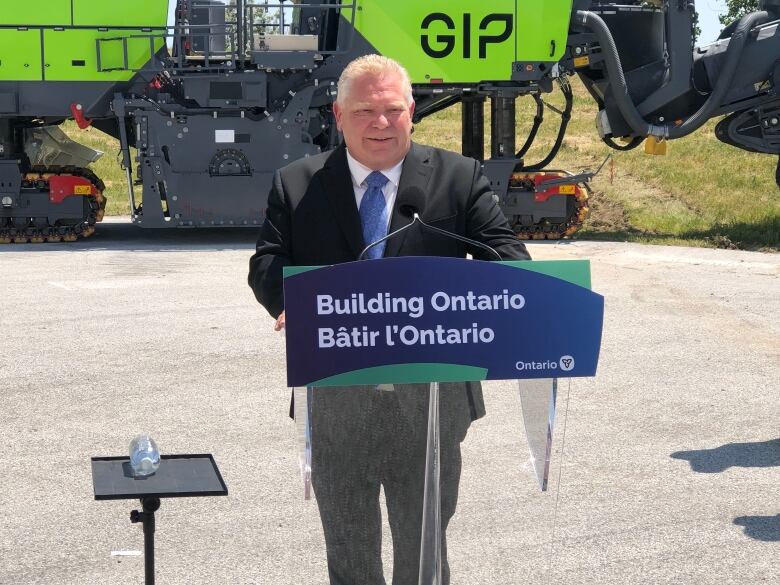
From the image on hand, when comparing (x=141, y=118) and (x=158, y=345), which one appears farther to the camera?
(x=141, y=118)

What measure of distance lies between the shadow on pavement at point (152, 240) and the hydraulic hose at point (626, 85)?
5.17 meters

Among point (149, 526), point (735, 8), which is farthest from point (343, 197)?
point (735, 8)

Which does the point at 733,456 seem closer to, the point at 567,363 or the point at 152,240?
the point at 567,363

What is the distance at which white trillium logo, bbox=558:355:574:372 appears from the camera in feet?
10.3

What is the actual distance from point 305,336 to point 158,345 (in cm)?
677

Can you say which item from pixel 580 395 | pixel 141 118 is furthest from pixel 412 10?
pixel 580 395

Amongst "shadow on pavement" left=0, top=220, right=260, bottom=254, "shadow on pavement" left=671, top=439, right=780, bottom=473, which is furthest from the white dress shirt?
"shadow on pavement" left=0, top=220, right=260, bottom=254

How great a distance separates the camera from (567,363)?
3.15 meters

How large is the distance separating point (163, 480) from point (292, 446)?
3181mm

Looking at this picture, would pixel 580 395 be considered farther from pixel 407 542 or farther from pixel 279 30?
pixel 279 30

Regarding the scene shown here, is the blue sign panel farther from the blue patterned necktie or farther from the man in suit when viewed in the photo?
the blue patterned necktie

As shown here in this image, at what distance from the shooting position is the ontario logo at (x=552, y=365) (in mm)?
3115

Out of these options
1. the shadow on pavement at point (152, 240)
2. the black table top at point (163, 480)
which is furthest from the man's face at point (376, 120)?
the shadow on pavement at point (152, 240)

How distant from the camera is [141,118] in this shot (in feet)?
52.7
